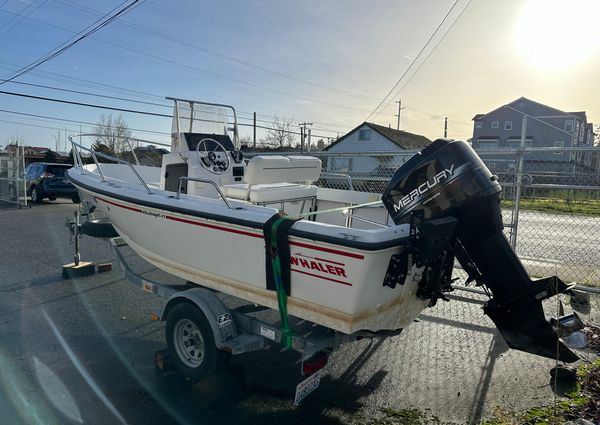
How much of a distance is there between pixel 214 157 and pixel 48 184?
13.0 m

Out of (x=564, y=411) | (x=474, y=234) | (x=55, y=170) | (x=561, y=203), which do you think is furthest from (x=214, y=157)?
(x=55, y=170)

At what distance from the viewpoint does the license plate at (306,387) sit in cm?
313

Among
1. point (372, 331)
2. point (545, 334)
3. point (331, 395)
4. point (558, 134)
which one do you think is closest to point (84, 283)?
point (331, 395)

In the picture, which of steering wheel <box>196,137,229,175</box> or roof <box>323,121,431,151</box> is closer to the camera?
steering wheel <box>196,137,229,175</box>

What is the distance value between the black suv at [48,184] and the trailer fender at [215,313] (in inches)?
548

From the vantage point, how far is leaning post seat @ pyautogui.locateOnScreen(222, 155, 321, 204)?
462cm

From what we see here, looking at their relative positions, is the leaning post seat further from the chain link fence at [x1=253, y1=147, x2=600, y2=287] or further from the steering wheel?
the chain link fence at [x1=253, y1=147, x2=600, y2=287]

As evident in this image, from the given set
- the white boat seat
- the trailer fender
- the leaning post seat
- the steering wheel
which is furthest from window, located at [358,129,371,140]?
the trailer fender

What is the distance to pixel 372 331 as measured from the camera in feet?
11.0

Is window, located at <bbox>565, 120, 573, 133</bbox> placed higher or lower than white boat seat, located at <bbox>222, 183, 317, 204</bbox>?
higher

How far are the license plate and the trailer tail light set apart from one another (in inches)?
1.5

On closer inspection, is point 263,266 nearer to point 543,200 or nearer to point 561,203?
point 543,200

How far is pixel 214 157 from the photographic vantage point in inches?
220

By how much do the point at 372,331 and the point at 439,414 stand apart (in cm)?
91
